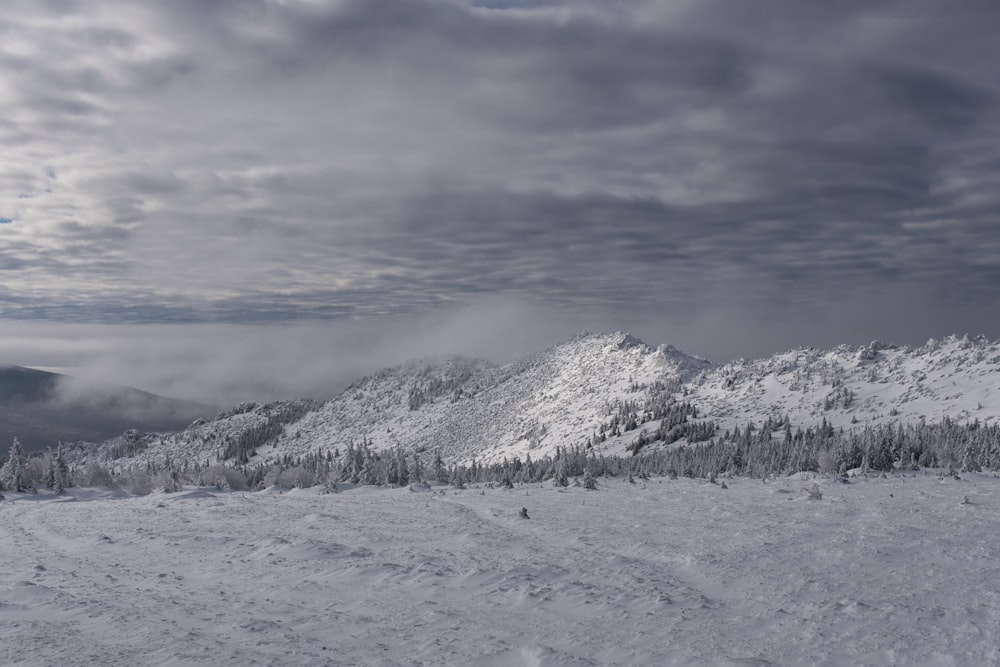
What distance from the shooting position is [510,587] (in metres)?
17.5

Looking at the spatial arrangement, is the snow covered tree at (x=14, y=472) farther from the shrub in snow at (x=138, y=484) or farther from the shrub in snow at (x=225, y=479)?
the shrub in snow at (x=225, y=479)

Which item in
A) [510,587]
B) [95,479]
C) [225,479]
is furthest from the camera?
[225,479]

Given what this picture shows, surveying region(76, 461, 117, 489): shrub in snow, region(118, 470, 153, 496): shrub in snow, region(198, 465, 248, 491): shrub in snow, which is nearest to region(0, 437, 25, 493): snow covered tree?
region(76, 461, 117, 489): shrub in snow

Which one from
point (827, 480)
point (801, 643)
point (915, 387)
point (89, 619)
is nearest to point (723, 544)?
point (801, 643)

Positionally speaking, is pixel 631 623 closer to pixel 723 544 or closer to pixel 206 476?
pixel 723 544

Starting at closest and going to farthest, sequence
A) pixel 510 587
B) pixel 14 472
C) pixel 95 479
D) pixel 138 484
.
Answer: pixel 510 587
pixel 14 472
pixel 95 479
pixel 138 484

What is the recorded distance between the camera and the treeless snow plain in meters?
13.0

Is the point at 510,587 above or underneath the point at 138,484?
above

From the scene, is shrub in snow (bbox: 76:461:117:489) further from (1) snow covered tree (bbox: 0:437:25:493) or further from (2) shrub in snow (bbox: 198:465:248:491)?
(2) shrub in snow (bbox: 198:465:248:491)

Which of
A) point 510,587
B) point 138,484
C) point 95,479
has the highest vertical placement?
point 510,587

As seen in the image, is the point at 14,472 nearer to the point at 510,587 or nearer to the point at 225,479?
the point at 225,479

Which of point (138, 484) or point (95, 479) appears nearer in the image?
point (95, 479)

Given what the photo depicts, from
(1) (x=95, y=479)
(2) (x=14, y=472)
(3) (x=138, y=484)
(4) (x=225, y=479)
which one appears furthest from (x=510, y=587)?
(3) (x=138, y=484)

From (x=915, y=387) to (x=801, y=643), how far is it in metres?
226
